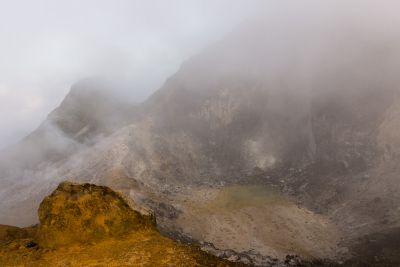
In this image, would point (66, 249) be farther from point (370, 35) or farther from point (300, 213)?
point (370, 35)

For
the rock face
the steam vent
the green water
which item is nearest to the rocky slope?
the green water

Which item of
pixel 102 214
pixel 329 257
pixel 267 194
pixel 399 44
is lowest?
pixel 102 214

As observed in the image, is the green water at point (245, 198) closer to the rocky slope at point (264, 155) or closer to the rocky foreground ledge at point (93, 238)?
the rocky slope at point (264, 155)

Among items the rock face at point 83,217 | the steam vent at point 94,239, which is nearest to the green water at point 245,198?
Result: the rock face at point 83,217

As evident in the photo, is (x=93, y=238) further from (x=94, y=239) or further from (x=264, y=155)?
(x=264, y=155)

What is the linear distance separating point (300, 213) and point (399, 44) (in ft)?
93.0

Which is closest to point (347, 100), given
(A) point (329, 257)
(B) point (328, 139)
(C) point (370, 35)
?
(B) point (328, 139)

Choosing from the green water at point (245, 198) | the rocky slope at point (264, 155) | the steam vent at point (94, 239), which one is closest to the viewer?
the steam vent at point (94, 239)

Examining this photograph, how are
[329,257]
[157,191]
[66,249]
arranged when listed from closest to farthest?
[66,249] → [329,257] → [157,191]

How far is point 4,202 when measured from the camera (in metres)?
29.2

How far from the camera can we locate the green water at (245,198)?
86.6ft

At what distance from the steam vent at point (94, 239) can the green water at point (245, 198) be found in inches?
622

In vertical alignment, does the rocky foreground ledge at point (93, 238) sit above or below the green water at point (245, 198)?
below

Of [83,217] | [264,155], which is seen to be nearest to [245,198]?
[264,155]
